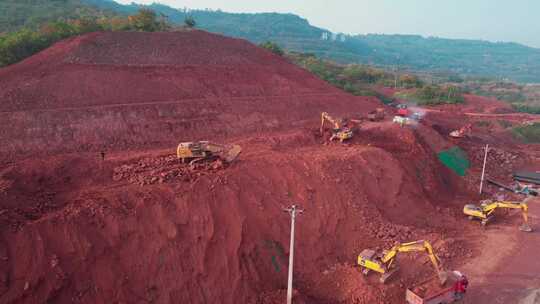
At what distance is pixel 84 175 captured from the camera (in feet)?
46.7

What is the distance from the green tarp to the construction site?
0.44 ft

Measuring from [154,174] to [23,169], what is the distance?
4.95 m

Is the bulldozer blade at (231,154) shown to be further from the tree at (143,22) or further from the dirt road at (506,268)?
the tree at (143,22)

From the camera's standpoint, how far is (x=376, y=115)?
1115 inches

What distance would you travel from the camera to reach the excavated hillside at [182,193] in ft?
36.1

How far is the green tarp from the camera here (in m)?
23.9

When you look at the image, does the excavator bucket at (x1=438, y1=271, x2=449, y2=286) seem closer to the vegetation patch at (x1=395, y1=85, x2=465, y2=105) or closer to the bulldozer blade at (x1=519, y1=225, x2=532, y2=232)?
the bulldozer blade at (x1=519, y1=225, x2=532, y2=232)

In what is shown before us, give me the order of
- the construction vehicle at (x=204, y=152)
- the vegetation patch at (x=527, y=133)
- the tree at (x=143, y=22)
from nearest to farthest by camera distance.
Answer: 1. the construction vehicle at (x=204, y=152)
2. the tree at (x=143, y=22)
3. the vegetation patch at (x=527, y=133)

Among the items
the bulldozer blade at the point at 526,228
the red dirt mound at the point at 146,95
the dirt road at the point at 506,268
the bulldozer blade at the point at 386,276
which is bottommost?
the dirt road at the point at 506,268

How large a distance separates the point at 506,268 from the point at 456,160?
11.8 m

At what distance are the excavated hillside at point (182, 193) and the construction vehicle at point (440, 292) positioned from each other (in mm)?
762

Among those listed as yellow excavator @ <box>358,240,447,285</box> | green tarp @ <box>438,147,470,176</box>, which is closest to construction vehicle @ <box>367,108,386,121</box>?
green tarp @ <box>438,147,470,176</box>

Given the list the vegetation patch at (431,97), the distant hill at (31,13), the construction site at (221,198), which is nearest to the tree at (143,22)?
the construction site at (221,198)

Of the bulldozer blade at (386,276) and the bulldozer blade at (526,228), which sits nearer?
the bulldozer blade at (386,276)
